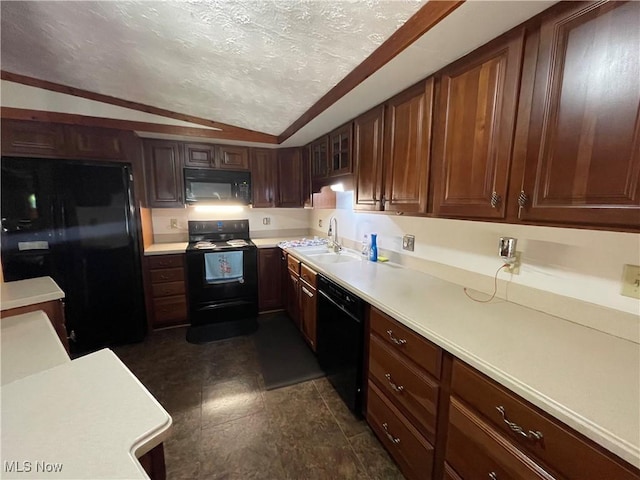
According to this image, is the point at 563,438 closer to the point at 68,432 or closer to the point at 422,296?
the point at 422,296

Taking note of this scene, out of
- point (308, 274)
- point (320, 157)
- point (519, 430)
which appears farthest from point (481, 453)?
point (320, 157)

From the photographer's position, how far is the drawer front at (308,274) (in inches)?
89.3

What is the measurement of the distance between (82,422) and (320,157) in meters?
2.61

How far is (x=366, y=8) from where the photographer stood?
1.09m

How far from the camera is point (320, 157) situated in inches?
111

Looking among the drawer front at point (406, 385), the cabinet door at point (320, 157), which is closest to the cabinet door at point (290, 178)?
the cabinet door at point (320, 157)

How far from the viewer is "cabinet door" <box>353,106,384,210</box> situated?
1.86m

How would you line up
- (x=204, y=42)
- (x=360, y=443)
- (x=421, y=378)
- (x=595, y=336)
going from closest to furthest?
(x=595, y=336), (x=421, y=378), (x=204, y=42), (x=360, y=443)

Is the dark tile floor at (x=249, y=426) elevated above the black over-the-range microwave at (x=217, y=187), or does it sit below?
below

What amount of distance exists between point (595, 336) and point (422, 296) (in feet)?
2.24

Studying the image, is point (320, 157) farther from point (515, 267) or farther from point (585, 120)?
point (585, 120)

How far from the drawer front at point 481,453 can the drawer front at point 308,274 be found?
4.55 feet

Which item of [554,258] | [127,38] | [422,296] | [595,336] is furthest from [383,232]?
[127,38]

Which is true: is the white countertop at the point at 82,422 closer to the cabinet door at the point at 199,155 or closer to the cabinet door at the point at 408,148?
the cabinet door at the point at 408,148
